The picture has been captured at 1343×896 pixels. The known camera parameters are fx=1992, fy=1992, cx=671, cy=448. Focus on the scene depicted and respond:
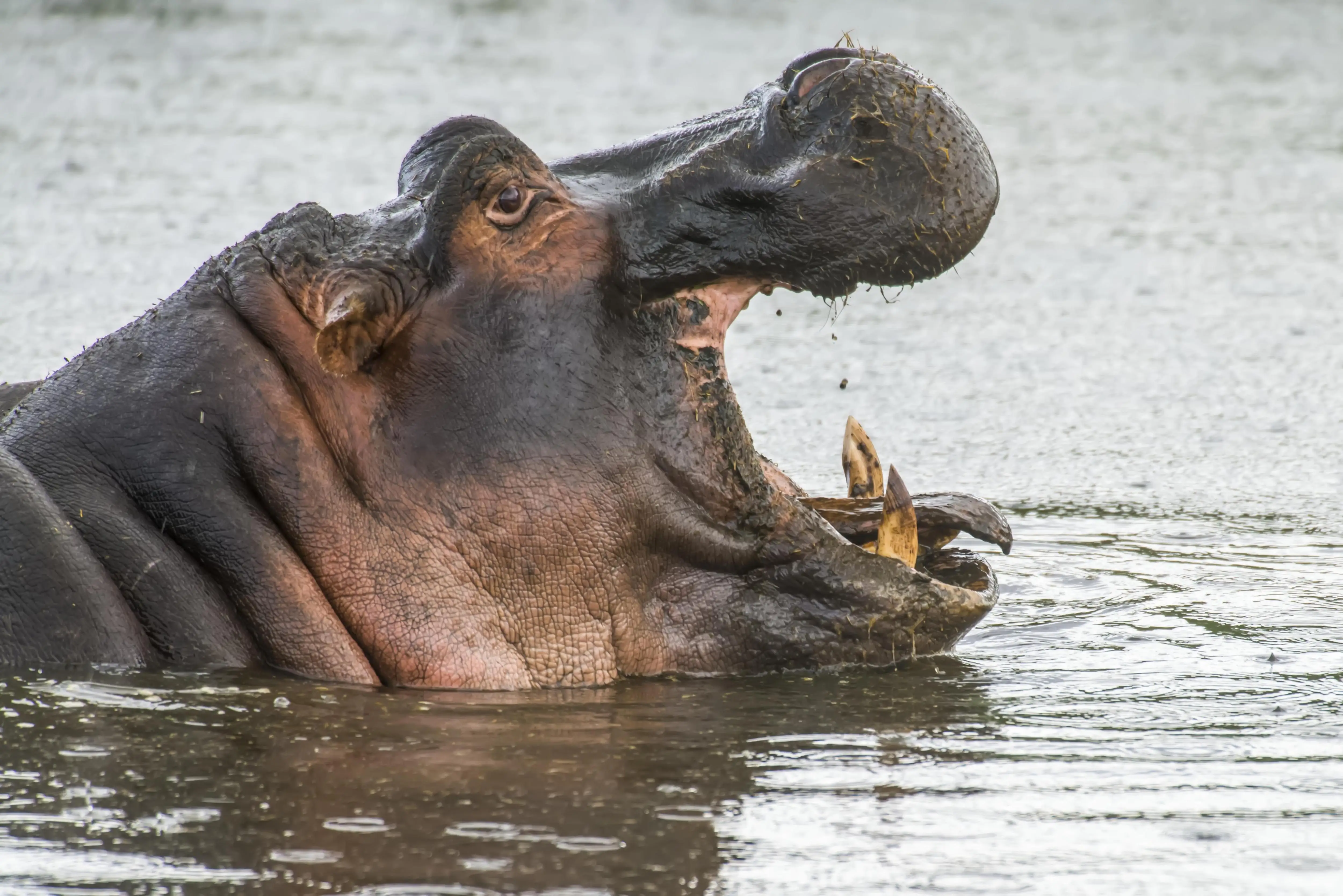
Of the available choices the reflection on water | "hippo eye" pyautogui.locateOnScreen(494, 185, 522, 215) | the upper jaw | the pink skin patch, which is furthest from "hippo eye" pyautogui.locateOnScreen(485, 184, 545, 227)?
the reflection on water

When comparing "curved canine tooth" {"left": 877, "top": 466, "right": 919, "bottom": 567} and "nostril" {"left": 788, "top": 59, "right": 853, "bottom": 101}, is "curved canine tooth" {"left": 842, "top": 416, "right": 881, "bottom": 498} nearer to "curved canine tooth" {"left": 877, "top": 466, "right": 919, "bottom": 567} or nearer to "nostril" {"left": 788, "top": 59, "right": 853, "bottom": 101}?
"curved canine tooth" {"left": 877, "top": 466, "right": 919, "bottom": 567}

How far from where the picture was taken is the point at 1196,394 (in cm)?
745

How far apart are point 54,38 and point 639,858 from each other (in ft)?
41.6

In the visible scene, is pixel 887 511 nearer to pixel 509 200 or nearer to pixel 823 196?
pixel 823 196

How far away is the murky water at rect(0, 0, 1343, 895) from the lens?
9.91ft

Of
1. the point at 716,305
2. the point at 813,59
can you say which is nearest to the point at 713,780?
the point at 716,305

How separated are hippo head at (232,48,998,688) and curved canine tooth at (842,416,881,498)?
1.80 feet

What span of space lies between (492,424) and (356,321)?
0.32 meters

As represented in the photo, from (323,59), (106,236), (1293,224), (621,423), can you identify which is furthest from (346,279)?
(323,59)

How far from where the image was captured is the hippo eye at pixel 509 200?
151 inches

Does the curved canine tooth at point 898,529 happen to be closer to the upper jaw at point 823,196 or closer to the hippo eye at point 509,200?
the upper jaw at point 823,196

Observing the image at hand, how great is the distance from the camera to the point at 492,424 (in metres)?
3.79

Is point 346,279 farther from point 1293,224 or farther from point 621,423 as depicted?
point 1293,224

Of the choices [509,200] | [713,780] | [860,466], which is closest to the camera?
[713,780]
